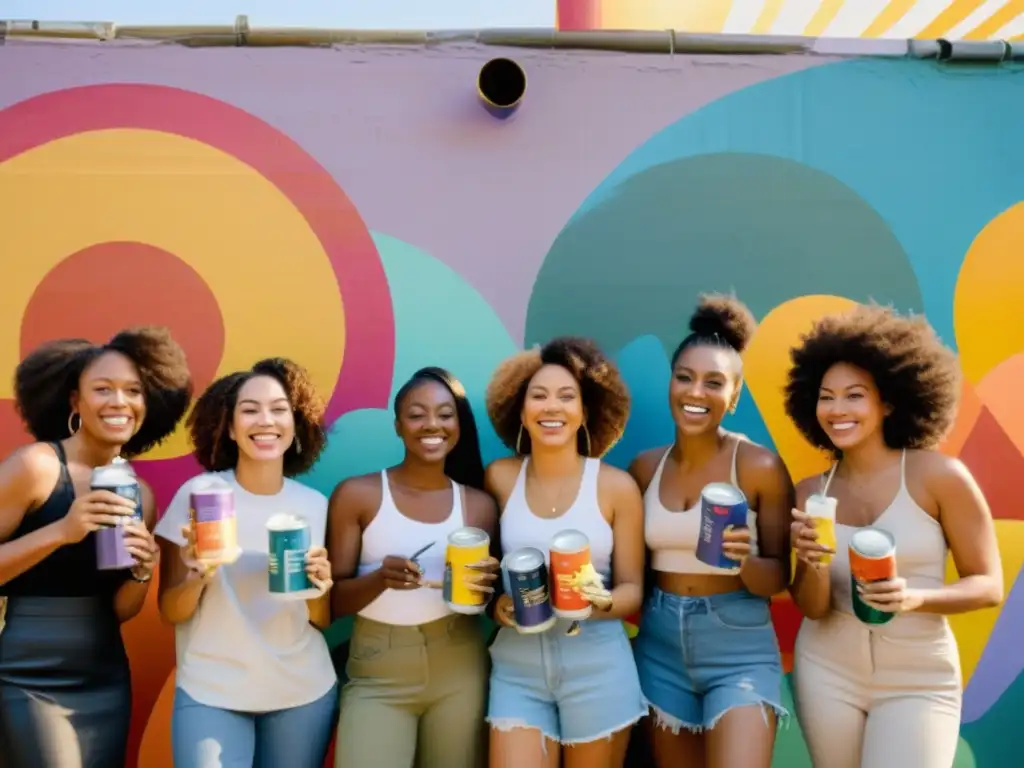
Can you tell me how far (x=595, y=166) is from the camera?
2977 millimetres

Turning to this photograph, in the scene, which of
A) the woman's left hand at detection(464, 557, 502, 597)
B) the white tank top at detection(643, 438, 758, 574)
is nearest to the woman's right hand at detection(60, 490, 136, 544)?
the woman's left hand at detection(464, 557, 502, 597)

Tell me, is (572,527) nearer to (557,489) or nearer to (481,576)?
(557,489)

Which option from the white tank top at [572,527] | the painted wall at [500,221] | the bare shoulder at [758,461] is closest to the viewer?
the white tank top at [572,527]

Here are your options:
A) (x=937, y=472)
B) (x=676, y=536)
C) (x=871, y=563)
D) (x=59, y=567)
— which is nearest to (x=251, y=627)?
(x=59, y=567)

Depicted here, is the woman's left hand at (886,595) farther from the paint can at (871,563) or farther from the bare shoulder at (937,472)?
the bare shoulder at (937,472)

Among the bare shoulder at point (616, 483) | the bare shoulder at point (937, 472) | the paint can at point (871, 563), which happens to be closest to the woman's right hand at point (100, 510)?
the bare shoulder at point (616, 483)

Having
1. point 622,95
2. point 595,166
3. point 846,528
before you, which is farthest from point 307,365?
point 846,528

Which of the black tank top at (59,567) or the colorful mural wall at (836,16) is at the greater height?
the colorful mural wall at (836,16)

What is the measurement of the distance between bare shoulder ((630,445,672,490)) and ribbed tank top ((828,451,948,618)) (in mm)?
569

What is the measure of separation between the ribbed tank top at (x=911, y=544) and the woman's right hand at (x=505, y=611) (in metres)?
0.89

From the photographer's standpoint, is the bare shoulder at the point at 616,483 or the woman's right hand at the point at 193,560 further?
the bare shoulder at the point at 616,483

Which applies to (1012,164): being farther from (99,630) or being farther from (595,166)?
(99,630)

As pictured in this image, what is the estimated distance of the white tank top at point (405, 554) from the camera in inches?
88.0

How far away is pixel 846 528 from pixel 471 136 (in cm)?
187
